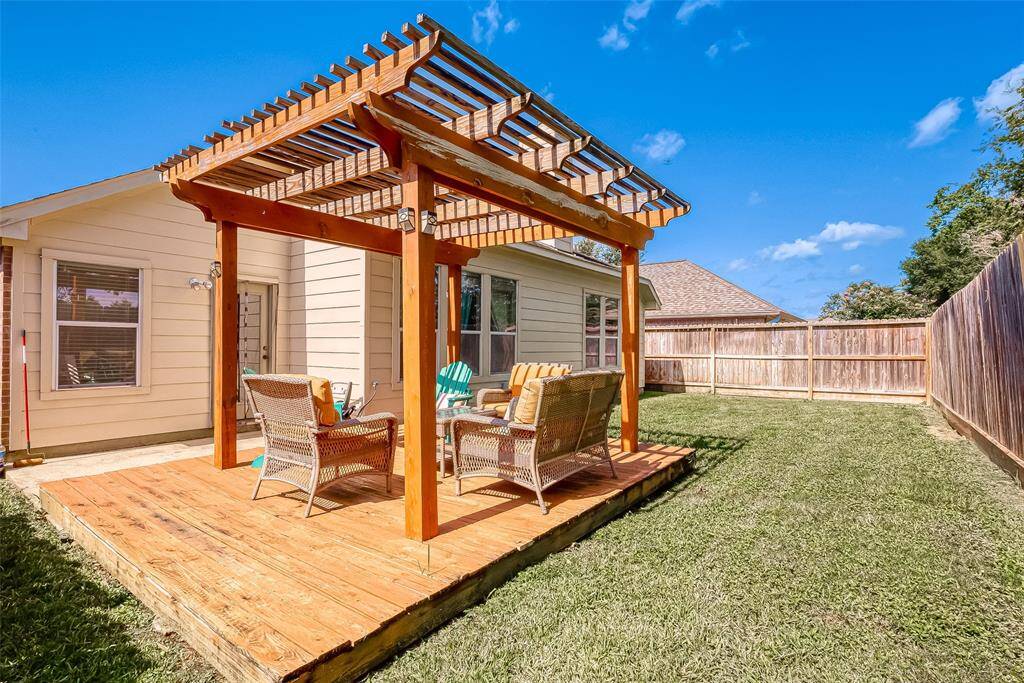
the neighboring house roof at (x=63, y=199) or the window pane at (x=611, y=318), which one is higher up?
the neighboring house roof at (x=63, y=199)

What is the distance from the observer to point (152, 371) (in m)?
Result: 6.19

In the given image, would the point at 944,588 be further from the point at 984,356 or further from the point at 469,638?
the point at 984,356

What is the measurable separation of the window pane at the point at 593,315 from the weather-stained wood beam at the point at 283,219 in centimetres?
657

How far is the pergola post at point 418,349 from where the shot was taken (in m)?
2.83

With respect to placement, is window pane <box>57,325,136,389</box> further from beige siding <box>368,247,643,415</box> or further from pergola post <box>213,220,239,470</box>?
beige siding <box>368,247,643,415</box>

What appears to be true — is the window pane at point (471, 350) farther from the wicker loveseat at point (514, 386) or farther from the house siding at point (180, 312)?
the wicker loveseat at point (514, 386)

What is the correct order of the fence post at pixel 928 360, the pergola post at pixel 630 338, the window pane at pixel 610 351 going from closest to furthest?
the pergola post at pixel 630 338
the fence post at pixel 928 360
the window pane at pixel 610 351

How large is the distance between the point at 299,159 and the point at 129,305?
145 inches

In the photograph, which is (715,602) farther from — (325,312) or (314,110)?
(325,312)

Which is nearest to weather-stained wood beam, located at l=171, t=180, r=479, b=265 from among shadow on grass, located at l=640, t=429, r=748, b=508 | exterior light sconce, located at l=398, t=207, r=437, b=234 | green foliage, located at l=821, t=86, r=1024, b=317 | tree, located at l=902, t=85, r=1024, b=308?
exterior light sconce, located at l=398, t=207, r=437, b=234

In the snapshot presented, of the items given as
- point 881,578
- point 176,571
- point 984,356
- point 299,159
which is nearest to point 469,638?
point 176,571

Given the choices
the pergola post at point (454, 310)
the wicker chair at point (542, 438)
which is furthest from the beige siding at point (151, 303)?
the wicker chair at point (542, 438)

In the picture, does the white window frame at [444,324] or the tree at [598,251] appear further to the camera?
the tree at [598,251]

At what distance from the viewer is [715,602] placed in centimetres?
257
